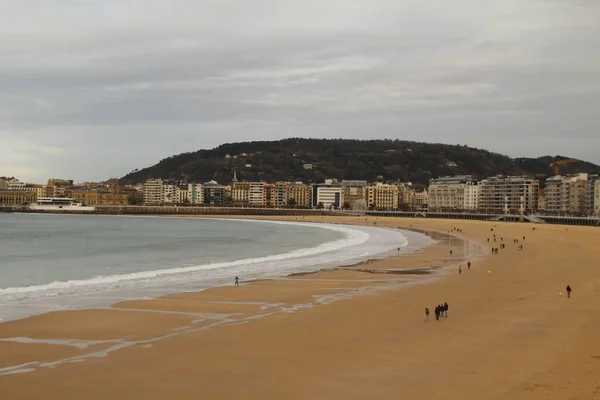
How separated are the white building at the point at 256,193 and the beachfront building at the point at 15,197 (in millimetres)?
60158

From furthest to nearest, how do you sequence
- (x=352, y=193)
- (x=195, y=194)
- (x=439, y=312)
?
(x=195, y=194), (x=352, y=193), (x=439, y=312)

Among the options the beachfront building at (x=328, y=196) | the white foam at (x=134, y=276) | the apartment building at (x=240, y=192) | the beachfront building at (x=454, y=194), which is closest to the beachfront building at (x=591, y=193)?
the beachfront building at (x=454, y=194)

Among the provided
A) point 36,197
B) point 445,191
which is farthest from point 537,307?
point 36,197

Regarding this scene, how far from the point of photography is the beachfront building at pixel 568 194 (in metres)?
122

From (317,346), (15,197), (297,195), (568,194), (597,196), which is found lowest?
(317,346)

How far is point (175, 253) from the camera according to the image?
38.2 meters

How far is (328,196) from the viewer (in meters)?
180

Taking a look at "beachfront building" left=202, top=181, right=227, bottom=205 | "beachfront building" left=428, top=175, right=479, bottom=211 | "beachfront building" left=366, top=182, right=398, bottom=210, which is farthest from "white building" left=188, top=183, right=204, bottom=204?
"beachfront building" left=428, top=175, right=479, bottom=211

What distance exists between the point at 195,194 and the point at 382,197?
56.2 meters

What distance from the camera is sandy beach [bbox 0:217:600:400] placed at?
10.3 meters

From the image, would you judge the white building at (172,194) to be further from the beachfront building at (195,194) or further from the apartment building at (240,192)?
the apartment building at (240,192)

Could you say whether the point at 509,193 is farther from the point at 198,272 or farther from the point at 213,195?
the point at 198,272

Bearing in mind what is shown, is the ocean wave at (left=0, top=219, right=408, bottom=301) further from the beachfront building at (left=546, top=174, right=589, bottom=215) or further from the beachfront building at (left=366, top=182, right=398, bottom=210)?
the beachfront building at (left=366, top=182, right=398, bottom=210)

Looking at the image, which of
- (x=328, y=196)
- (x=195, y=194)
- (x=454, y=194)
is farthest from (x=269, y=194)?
(x=454, y=194)
